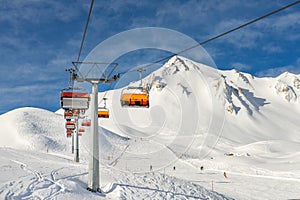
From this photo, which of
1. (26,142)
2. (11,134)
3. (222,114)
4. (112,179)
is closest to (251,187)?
(112,179)

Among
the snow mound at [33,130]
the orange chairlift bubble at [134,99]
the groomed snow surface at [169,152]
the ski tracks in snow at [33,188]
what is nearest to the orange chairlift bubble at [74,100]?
the orange chairlift bubble at [134,99]

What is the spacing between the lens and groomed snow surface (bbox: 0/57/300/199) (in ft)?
52.1

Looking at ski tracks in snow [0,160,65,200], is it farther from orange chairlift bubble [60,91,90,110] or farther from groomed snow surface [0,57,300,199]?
orange chairlift bubble [60,91,90,110]

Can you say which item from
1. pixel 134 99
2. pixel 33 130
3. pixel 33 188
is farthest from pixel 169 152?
Answer: pixel 33 188

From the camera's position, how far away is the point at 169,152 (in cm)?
6831

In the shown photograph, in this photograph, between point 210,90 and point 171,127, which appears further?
point 210,90

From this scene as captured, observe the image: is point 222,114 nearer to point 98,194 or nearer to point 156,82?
point 156,82

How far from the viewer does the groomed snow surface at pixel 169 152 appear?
15867mm

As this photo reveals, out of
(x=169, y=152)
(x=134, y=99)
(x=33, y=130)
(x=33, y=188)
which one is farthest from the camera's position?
(x=169, y=152)

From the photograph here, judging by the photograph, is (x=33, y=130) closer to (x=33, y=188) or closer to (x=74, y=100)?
(x=74, y=100)

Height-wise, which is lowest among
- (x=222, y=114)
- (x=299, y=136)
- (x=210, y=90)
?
(x=299, y=136)

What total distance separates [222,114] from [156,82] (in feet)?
147

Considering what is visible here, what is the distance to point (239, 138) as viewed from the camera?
14462 cm

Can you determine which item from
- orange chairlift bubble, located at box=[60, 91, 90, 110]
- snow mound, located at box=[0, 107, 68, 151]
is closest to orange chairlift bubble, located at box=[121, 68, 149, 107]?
orange chairlift bubble, located at box=[60, 91, 90, 110]
